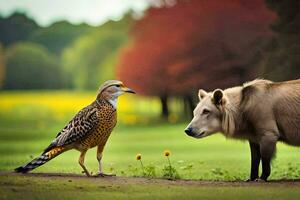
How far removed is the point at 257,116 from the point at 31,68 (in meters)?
5.01

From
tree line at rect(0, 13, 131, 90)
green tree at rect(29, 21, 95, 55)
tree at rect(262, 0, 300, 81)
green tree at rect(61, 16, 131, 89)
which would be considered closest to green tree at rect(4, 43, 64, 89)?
tree line at rect(0, 13, 131, 90)

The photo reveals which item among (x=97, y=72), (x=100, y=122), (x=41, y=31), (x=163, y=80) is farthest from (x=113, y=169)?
(x=163, y=80)

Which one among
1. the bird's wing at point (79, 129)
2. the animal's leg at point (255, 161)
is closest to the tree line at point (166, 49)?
the animal's leg at point (255, 161)

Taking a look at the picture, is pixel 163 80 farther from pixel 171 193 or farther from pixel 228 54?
pixel 171 193

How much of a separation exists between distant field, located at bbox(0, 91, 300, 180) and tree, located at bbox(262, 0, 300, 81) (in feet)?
3.25

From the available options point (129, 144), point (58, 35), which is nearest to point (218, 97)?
point (129, 144)

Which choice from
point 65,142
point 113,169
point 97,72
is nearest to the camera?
point 65,142

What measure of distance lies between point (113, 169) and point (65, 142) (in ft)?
4.44

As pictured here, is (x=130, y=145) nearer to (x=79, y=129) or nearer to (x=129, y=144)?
(x=129, y=144)

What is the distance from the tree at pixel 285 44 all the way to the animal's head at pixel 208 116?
3940 millimetres

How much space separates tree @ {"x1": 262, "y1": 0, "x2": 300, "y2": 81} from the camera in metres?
8.77

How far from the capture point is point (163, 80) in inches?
492

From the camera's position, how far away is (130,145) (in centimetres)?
894

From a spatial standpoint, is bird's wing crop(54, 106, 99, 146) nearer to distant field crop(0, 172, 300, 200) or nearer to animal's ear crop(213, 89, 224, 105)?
distant field crop(0, 172, 300, 200)
